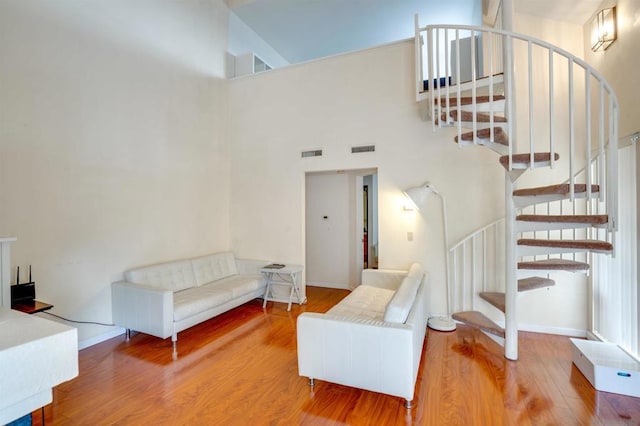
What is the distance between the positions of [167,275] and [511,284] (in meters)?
3.92

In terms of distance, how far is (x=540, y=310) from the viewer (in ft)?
11.8

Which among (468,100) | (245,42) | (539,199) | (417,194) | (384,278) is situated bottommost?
(384,278)

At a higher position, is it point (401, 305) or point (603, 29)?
point (603, 29)

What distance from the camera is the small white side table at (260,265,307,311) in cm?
445

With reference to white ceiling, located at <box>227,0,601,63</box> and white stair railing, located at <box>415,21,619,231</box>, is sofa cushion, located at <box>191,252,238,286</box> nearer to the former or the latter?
white stair railing, located at <box>415,21,619,231</box>

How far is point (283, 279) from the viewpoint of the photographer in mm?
4820

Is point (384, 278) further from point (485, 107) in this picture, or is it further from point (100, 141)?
point (100, 141)

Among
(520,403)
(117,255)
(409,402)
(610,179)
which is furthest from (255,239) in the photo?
(610,179)

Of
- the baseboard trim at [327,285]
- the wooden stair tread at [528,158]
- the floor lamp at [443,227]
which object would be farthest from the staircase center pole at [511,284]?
the baseboard trim at [327,285]

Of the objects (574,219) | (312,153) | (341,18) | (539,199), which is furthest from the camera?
(341,18)

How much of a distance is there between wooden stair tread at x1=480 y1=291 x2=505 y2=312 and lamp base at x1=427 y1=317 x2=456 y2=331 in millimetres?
493

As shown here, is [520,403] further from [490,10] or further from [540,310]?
[490,10]

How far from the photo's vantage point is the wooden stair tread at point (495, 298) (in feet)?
10.5


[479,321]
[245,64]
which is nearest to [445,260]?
[479,321]
